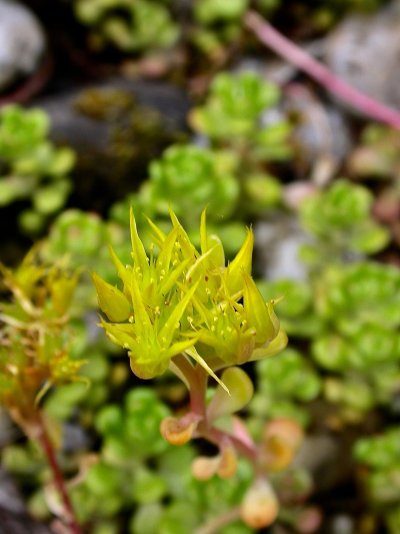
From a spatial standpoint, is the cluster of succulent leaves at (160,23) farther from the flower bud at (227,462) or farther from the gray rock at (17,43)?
the flower bud at (227,462)

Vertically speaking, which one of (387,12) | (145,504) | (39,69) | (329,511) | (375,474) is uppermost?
(39,69)

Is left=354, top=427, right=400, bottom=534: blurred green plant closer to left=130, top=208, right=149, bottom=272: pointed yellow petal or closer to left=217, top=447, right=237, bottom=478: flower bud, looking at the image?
left=217, top=447, right=237, bottom=478: flower bud

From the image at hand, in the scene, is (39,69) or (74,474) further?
(39,69)

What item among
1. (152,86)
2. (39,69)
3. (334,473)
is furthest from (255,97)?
(334,473)

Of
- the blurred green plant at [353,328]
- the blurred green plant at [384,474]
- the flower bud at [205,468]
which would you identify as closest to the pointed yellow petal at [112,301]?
the flower bud at [205,468]

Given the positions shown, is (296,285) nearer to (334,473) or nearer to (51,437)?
(334,473)

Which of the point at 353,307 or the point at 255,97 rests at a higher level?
the point at 255,97
